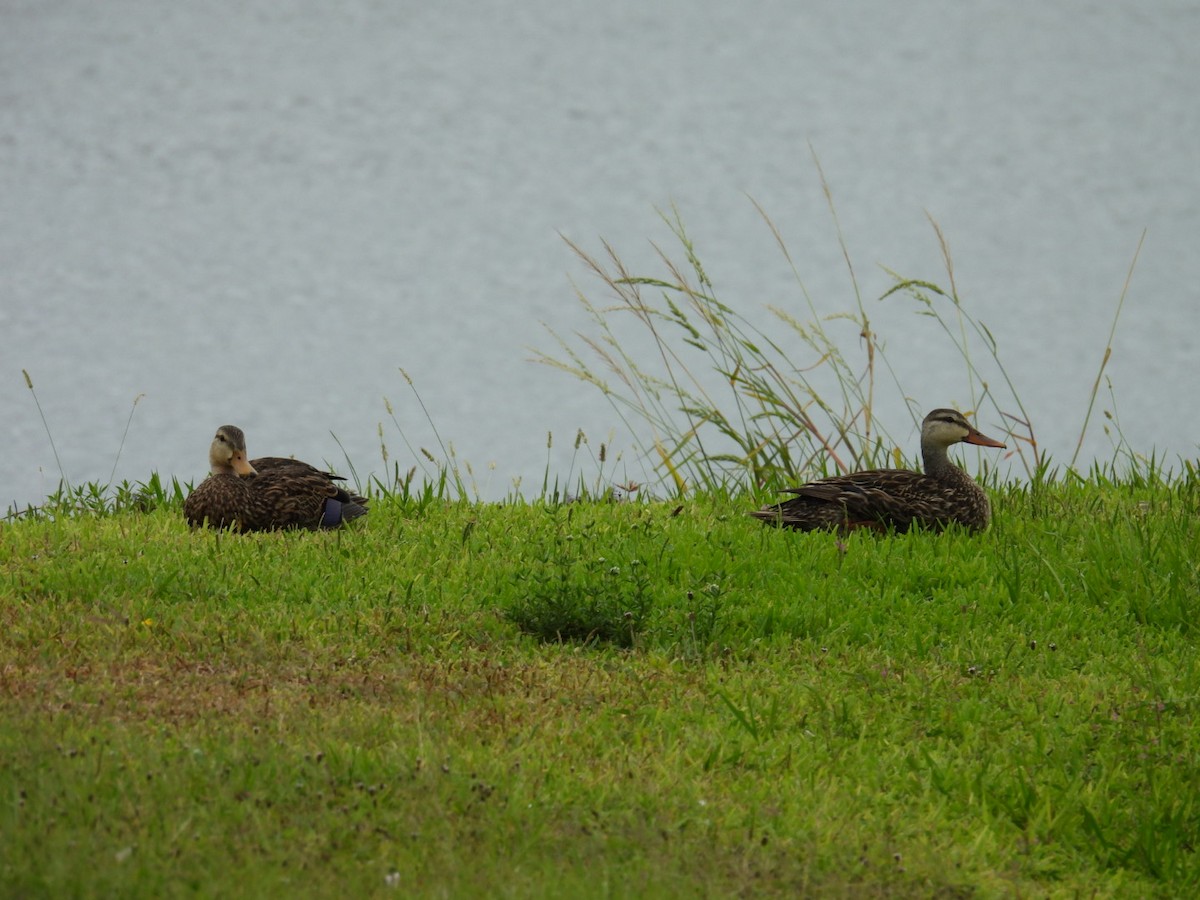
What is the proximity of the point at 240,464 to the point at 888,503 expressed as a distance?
3.87 m

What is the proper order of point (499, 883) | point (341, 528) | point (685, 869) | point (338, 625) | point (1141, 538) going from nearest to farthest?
point (499, 883)
point (685, 869)
point (338, 625)
point (1141, 538)
point (341, 528)

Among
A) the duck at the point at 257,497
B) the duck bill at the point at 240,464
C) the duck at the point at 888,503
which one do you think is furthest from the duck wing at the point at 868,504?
the duck bill at the point at 240,464

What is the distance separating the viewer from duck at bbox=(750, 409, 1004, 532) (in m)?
8.22

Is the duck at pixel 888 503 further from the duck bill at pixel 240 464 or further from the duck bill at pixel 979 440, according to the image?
the duck bill at pixel 240 464

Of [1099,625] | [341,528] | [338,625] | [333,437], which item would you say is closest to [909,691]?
[1099,625]

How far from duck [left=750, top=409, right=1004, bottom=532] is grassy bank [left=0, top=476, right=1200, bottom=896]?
7.2 inches

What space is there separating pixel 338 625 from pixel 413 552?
1212 millimetres

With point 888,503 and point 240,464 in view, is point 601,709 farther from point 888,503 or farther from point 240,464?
point 240,464

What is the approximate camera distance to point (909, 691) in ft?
20.1

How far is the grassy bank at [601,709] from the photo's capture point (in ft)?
14.3

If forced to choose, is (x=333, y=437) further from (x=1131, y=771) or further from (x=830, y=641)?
(x=1131, y=771)

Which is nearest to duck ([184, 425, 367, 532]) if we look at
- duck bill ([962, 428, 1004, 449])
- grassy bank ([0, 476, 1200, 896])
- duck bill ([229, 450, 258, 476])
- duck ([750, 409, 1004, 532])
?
duck bill ([229, 450, 258, 476])

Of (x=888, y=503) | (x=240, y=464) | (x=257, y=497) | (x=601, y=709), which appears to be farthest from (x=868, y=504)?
(x=240, y=464)

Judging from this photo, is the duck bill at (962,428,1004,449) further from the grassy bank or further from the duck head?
the duck head
